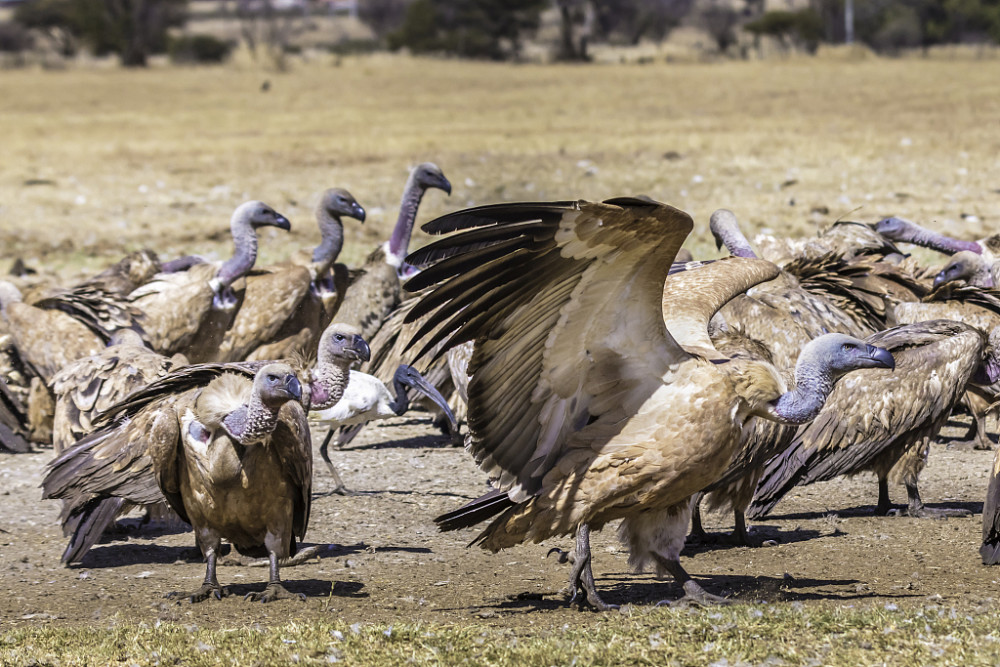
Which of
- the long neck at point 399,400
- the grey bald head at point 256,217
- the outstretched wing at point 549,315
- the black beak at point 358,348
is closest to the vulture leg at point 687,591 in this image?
the outstretched wing at point 549,315

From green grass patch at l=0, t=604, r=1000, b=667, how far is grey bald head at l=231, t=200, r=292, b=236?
597cm

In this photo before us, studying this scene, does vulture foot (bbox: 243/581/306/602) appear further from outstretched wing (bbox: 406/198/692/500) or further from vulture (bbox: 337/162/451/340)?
vulture (bbox: 337/162/451/340)

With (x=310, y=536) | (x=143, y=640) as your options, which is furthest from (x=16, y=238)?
(x=143, y=640)

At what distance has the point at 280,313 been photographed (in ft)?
33.4

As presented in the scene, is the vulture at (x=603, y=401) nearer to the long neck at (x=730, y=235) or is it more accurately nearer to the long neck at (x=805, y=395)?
the long neck at (x=805, y=395)

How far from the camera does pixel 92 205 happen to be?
18.6 m

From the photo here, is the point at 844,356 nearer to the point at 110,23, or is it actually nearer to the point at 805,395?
the point at 805,395

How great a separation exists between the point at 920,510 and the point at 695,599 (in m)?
2.39

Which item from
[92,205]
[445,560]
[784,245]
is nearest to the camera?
[445,560]

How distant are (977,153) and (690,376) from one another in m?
15.7

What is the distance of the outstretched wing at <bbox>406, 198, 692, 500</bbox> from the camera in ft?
15.4

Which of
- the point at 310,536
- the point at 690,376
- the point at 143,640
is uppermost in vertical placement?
the point at 690,376

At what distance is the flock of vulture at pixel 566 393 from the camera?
197 inches

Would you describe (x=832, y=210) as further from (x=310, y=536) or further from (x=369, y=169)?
(x=310, y=536)
